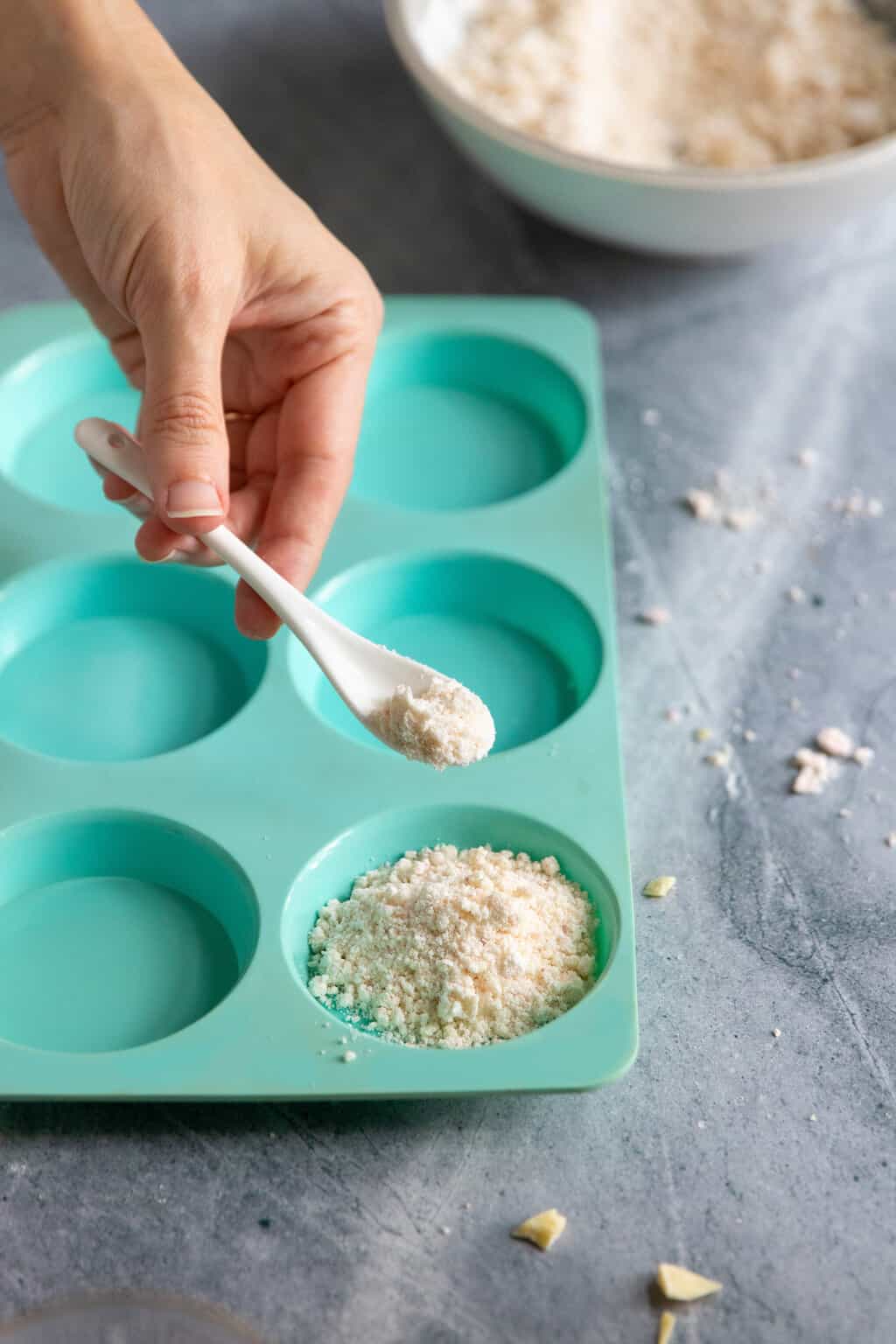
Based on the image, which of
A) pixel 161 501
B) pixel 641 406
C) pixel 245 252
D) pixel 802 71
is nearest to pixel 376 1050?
pixel 161 501

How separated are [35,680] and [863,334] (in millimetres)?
993

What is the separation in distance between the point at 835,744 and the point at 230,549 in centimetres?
54

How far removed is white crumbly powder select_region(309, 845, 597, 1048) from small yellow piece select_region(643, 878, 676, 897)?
0.25ft

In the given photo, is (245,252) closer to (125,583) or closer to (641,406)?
(125,583)

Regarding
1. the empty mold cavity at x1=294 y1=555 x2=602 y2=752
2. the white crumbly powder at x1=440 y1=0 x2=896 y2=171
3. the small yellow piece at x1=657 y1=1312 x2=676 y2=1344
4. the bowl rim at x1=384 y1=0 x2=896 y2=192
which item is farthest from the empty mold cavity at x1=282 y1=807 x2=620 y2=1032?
the white crumbly powder at x1=440 y1=0 x2=896 y2=171

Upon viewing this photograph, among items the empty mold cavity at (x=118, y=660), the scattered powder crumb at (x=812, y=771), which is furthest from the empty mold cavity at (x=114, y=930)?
the scattered powder crumb at (x=812, y=771)

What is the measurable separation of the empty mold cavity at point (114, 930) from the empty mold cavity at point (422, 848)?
0.04m

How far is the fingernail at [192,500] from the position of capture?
36.8 inches

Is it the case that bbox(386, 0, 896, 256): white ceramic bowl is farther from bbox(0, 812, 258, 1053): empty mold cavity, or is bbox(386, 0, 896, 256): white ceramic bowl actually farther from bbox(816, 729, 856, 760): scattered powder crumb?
bbox(0, 812, 258, 1053): empty mold cavity

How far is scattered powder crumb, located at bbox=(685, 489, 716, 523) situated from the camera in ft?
4.42

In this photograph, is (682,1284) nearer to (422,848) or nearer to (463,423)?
(422,848)

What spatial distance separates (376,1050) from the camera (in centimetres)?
89

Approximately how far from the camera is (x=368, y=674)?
39.6 inches

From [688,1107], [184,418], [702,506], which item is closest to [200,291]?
[184,418]
